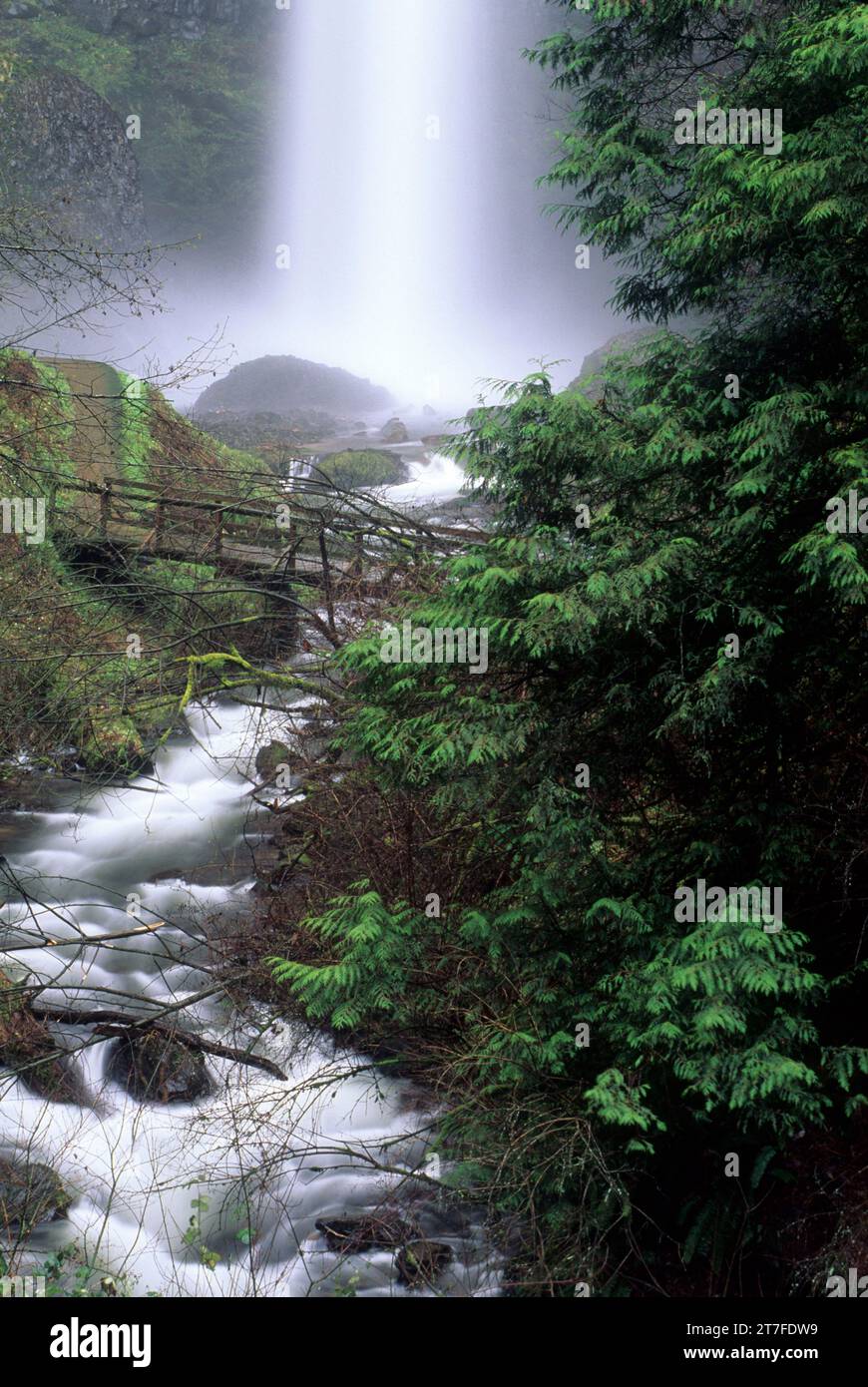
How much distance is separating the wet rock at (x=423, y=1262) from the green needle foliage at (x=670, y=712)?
2.51 feet

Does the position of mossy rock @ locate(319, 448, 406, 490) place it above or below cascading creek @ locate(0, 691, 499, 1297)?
above

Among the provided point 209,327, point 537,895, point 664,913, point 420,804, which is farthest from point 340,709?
point 209,327

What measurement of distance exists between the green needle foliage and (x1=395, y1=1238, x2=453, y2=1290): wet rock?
0.77 meters

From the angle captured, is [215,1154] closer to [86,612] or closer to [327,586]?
[327,586]

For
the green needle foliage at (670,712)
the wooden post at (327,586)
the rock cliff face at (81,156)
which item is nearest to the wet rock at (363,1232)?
the green needle foliage at (670,712)

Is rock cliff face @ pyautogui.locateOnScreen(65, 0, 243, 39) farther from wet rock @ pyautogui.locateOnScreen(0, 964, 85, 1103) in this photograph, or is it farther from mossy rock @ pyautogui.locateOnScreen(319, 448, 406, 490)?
wet rock @ pyautogui.locateOnScreen(0, 964, 85, 1103)

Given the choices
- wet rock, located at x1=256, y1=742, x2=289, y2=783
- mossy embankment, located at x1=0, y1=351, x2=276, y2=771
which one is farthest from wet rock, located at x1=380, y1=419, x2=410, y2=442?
wet rock, located at x1=256, y1=742, x2=289, y2=783

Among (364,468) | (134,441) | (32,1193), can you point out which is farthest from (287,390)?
(32,1193)

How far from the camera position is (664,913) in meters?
5.57

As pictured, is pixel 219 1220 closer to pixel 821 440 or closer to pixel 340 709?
pixel 340 709

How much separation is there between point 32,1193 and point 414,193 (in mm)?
57728

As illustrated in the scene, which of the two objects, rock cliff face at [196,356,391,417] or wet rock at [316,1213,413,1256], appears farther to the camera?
rock cliff face at [196,356,391,417]

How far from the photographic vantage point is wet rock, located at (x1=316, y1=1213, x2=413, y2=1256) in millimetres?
6566

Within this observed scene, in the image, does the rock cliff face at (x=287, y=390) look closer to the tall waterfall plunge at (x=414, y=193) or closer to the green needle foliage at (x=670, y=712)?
the tall waterfall plunge at (x=414, y=193)
